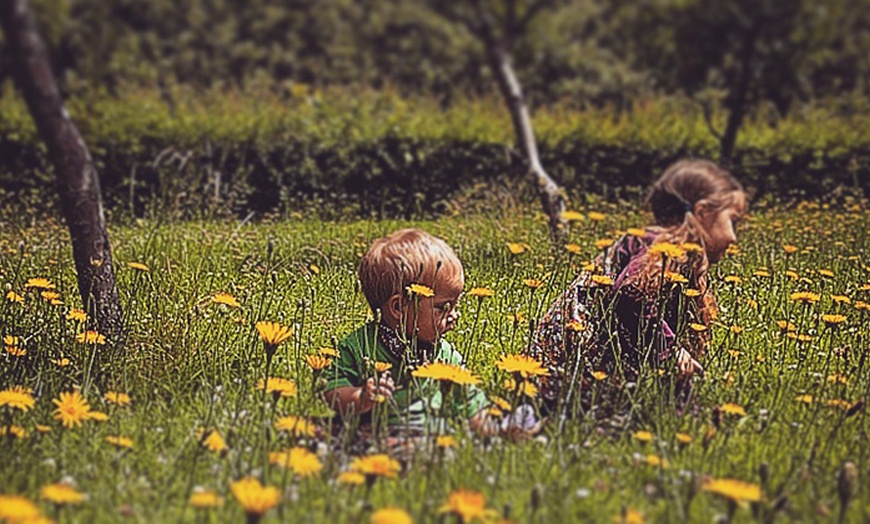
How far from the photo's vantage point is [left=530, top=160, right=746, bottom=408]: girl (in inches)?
129

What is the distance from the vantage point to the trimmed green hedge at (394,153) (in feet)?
31.0

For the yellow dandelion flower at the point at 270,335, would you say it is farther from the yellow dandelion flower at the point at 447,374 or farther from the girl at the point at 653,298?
the girl at the point at 653,298

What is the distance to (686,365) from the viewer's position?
328 centimetres

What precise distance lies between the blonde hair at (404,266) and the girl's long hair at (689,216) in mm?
732

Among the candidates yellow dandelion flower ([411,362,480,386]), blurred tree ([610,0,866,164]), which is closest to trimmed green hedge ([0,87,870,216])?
blurred tree ([610,0,866,164])

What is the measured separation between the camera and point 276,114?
10.6m

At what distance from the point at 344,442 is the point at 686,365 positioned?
1.28 metres

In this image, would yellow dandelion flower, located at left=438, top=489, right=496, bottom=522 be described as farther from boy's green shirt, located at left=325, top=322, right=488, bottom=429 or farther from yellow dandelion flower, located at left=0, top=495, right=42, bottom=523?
boy's green shirt, located at left=325, top=322, right=488, bottom=429

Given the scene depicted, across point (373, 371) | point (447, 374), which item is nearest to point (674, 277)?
point (373, 371)

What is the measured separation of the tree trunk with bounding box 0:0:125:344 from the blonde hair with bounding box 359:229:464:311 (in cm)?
97

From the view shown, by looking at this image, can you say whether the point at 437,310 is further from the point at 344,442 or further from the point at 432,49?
the point at 432,49

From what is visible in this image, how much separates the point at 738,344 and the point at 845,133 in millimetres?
6458

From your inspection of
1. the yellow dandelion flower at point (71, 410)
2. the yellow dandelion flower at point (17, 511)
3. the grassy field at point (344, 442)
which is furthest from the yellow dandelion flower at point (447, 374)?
the yellow dandelion flower at point (17, 511)

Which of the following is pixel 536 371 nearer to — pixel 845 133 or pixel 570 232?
pixel 570 232
